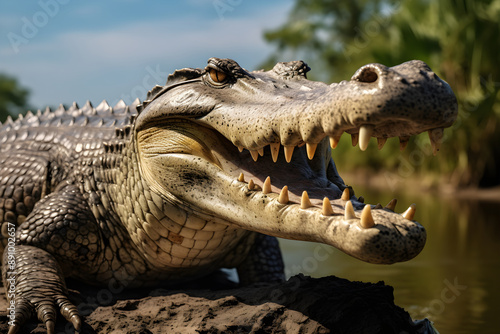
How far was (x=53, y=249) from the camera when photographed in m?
3.37

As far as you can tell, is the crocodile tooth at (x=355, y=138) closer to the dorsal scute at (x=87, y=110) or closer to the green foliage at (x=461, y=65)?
the dorsal scute at (x=87, y=110)

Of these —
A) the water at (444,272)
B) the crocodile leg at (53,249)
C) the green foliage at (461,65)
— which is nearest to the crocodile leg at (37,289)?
the crocodile leg at (53,249)

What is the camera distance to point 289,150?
96.3 inches

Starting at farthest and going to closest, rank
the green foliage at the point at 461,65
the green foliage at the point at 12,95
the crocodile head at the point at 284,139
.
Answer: the green foliage at the point at 12,95 < the green foliage at the point at 461,65 < the crocodile head at the point at 284,139

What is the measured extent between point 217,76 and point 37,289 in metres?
1.47

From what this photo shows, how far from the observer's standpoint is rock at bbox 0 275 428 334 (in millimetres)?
2652

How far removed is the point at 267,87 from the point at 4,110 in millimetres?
30632

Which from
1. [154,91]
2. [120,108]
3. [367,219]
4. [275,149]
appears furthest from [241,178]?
[120,108]

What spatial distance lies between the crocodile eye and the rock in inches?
44.0

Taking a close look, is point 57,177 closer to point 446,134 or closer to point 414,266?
point 414,266

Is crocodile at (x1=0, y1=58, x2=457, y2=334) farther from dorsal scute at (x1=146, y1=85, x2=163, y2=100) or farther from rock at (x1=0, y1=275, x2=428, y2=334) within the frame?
rock at (x1=0, y1=275, x2=428, y2=334)

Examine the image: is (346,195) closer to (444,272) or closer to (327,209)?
(327,209)

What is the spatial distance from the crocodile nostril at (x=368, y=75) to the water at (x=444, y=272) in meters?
2.02

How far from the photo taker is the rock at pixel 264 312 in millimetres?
2652
